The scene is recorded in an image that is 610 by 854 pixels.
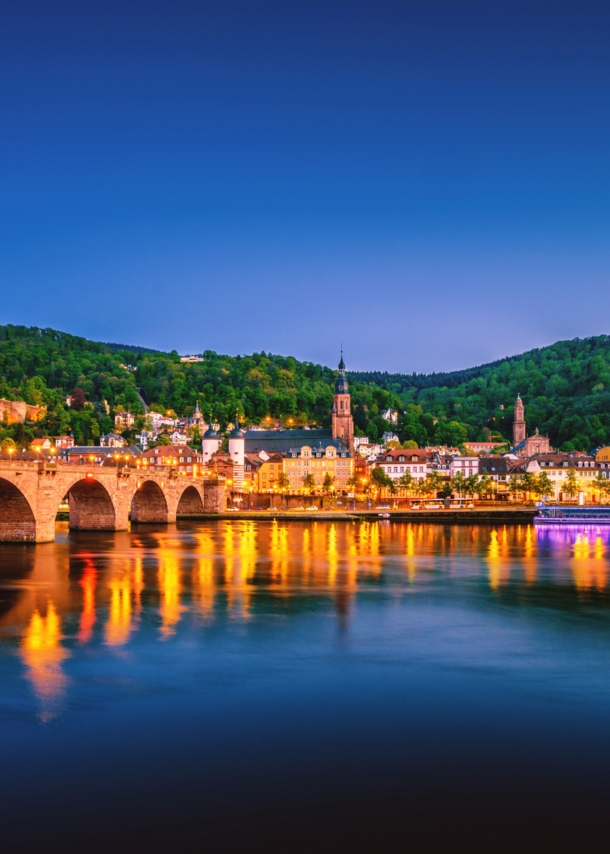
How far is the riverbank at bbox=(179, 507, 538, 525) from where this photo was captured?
267 ft

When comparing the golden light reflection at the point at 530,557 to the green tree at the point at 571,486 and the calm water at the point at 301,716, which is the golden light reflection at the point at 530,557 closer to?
the calm water at the point at 301,716


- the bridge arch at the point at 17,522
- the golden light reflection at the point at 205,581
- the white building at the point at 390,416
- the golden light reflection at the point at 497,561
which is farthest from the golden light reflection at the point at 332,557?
the white building at the point at 390,416

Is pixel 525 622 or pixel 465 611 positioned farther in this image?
pixel 465 611

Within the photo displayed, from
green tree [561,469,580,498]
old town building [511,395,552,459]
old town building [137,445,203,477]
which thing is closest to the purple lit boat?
green tree [561,469,580,498]

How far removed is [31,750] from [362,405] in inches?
6165

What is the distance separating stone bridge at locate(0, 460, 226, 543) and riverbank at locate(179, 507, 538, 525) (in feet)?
12.3

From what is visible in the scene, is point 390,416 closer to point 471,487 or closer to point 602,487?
point 471,487

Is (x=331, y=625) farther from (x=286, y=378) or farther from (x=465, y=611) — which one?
(x=286, y=378)

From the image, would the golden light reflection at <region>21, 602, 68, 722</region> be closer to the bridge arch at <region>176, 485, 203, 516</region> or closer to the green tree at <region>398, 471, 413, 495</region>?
the bridge arch at <region>176, 485, 203, 516</region>

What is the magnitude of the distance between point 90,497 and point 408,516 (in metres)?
35.5

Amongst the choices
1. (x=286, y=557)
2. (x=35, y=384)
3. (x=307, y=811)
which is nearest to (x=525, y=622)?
(x=307, y=811)

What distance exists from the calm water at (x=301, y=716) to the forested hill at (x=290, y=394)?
107m

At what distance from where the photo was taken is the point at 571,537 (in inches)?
2442

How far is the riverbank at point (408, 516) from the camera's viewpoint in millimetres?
81250
